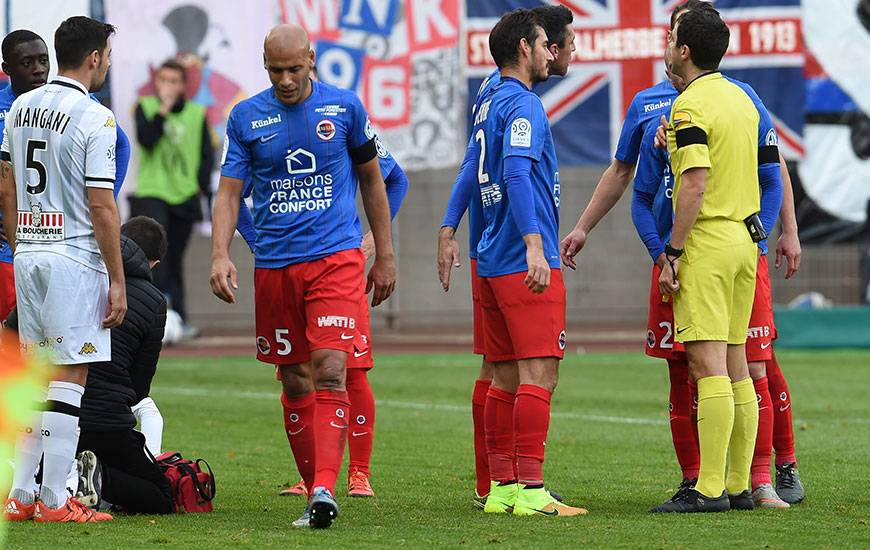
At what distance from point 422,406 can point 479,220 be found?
18.1ft

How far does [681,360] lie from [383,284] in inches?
60.2

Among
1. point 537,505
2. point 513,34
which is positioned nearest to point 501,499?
point 537,505

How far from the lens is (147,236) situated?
7676 mm

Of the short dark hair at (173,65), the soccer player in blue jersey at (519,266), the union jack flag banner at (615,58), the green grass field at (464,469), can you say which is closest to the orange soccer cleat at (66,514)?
the green grass field at (464,469)

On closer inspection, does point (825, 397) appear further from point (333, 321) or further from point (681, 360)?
point (333, 321)

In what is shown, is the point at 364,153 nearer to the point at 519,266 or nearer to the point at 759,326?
the point at 519,266

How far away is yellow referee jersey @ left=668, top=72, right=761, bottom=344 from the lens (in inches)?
266

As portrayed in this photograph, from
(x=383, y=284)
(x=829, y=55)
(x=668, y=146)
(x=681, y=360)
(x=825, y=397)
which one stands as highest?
(x=829, y=55)

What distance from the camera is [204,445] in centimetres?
996

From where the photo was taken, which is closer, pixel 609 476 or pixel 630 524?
pixel 630 524

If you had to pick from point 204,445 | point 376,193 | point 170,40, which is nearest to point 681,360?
point 376,193

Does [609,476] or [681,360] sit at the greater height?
[681,360]

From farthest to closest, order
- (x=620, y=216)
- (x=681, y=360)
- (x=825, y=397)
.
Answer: (x=620, y=216)
(x=825, y=397)
(x=681, y=360)

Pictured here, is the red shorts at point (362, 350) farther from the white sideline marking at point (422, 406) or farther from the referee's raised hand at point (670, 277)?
the white sideline marking at point (422, 406)
